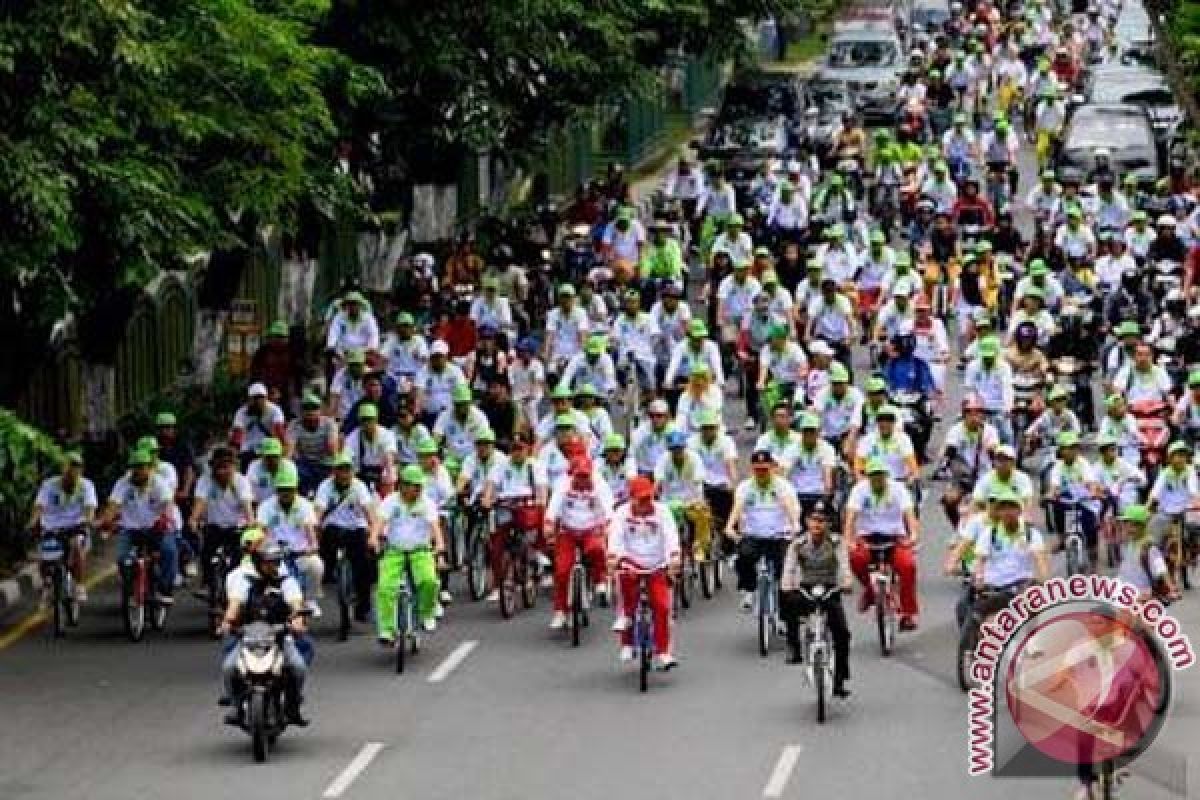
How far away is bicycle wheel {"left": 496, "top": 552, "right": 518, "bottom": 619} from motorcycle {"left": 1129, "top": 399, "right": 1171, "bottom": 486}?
5.59m

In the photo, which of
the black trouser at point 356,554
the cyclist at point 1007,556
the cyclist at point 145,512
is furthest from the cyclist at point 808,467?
the cyclist at point 145,512

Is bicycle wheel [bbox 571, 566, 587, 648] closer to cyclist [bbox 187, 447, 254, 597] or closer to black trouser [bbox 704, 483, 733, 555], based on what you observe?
black trouser [bbox 704, 483, 733, 555]

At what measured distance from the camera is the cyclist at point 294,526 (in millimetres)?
28484

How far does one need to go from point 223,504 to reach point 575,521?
114 inches

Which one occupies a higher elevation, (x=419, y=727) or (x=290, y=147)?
(x=290, y=147)

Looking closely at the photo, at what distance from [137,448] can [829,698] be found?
6376mm

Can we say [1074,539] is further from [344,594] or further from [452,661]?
[344,594]

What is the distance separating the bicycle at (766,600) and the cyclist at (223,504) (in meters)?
4.15

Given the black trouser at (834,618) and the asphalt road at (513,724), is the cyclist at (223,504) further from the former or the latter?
the black trouser at (834,618)

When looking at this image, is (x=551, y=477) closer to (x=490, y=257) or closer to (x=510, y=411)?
(x=510, y=411)

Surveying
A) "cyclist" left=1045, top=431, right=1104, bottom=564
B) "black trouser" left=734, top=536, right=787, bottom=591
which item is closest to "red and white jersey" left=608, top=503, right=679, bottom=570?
"black trouser" left=734, top=536, right=787, bottom=591

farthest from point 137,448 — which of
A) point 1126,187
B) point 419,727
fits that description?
point 1126,187

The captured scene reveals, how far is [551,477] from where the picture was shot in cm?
3062

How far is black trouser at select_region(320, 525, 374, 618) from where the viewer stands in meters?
Answer: 29.6
